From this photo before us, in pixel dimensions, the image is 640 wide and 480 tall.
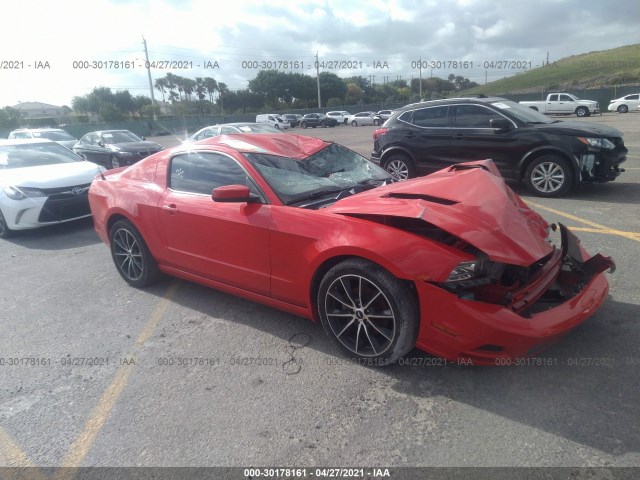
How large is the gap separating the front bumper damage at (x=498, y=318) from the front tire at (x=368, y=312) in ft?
0.33

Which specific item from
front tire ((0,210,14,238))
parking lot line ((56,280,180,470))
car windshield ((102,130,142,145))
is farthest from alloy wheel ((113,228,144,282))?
car windshield ((102,130,142,145))

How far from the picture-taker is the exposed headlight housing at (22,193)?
21.7ft

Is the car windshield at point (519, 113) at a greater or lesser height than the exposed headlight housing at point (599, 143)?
greater

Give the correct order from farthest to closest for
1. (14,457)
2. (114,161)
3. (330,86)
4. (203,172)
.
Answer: (330,86)
(114,161)
(203,172)
(14,457)

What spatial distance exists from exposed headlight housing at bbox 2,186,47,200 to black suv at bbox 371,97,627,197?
616 centimetres

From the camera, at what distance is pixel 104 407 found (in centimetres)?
274

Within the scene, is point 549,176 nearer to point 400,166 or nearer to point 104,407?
point 400,166

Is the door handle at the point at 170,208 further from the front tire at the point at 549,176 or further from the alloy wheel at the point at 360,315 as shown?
the front tire at the point at 549,176

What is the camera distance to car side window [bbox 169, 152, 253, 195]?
3621 mm

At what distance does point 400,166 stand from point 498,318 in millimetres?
6543

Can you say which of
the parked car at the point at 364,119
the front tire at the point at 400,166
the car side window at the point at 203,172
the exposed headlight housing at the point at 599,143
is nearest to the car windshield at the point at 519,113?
the exposed headlight housing at the point at 599,143

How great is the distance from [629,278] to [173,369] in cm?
395

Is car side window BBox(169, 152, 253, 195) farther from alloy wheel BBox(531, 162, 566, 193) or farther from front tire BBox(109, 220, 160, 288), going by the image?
alloy wheel BBox(531, 162, 566, 193)

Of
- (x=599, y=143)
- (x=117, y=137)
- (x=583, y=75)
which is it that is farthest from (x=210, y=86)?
(x=599, y=143)
